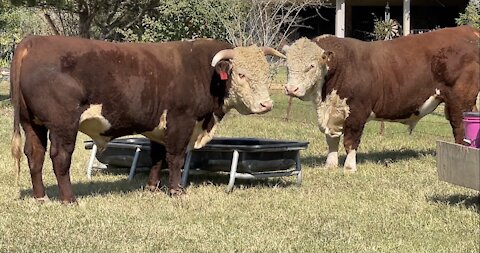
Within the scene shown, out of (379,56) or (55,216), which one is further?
(379,56)

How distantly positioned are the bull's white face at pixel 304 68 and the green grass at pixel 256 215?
1.21 m

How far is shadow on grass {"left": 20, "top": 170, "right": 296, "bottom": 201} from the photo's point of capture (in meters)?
9.45

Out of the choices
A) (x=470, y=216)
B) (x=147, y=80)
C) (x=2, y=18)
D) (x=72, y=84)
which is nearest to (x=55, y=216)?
(x=72, y=84)

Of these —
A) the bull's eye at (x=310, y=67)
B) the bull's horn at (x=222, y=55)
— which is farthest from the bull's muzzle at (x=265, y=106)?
the bull's eye at (x=310, y=67)

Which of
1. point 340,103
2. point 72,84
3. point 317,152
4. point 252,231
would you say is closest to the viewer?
point 252,231

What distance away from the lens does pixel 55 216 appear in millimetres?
7840

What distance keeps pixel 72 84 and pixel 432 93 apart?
6127 mm

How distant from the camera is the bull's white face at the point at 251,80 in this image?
9312mm

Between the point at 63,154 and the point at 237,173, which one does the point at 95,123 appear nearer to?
the point at 63,154

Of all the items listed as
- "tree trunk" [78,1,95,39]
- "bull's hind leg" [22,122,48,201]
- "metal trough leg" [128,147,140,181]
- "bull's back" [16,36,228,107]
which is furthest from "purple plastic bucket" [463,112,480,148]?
"tree trunk" [78,1,95,39]

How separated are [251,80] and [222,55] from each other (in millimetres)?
458

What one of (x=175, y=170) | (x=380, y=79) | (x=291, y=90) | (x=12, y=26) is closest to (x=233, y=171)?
(x=175, y=170)

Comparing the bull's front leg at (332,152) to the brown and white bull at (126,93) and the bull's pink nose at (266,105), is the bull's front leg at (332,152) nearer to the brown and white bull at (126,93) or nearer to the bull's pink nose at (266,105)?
the brown and white bull at (126,93)

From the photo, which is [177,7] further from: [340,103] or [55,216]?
[55,216]
